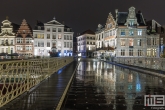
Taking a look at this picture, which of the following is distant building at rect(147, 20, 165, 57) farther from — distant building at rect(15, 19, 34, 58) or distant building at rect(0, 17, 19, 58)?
distant building at rect(0, 17, 19, 58)

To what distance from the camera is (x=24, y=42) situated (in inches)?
2771

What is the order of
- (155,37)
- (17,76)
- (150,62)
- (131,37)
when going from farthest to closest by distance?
(155,37) → (131,37) → (150,62) → (17,76)

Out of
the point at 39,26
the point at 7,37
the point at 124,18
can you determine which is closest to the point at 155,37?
the point at 124,18

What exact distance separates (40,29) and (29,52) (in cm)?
995

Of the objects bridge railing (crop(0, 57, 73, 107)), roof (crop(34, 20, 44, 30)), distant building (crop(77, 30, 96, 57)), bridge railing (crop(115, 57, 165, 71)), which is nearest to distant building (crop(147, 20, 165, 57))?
bridge railing (crop(115, 57, 165, 71))

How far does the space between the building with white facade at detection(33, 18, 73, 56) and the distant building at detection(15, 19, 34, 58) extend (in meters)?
2.37

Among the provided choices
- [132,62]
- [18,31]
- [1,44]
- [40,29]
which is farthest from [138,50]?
[1,44]

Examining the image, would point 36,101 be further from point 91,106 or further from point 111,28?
point 111,28

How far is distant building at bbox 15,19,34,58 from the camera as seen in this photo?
70.2m

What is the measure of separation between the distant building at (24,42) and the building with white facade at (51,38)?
7.77 feet

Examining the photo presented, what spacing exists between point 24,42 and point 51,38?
34.2 ft

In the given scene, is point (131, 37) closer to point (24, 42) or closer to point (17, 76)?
point (24, 42)

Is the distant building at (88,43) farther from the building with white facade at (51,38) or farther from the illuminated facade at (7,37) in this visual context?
the illuminated facade at (7,37)

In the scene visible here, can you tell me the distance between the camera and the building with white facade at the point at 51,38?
7044 centimetres
